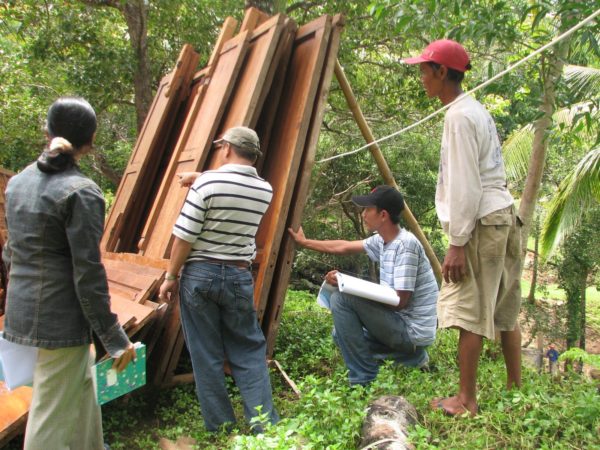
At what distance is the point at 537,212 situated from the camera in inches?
463

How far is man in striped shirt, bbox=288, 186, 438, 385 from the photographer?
3572 mm

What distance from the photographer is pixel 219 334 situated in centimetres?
308

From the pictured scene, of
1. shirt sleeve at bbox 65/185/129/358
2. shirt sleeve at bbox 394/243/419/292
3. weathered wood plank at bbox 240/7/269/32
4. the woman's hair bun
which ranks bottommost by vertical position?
shirt sleeve at bbox 65/185/129/358

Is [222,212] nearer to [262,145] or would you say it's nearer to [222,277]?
[222,277]

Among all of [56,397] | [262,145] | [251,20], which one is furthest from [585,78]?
[56,397]

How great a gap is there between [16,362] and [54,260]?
1.74 ft

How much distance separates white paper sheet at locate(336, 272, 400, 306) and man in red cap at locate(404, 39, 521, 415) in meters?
0.68

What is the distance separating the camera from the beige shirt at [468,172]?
263cm

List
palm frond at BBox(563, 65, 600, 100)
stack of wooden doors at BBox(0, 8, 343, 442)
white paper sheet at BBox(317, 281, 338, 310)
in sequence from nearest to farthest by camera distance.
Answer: stack of wooden doors at BBox(0, 8, 343, 442), white paper sheet at BBox(317, 281, 338, 310), palm frond at BBox(563, 65, 600, 100)

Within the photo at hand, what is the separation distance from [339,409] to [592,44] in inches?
100

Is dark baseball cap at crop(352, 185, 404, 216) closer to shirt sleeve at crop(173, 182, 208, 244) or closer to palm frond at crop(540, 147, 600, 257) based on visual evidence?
shirt sleeve at crop(173, 182, 208, 244)

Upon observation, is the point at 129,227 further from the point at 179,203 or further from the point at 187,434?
the point at 187,434

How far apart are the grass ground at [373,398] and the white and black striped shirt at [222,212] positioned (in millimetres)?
960

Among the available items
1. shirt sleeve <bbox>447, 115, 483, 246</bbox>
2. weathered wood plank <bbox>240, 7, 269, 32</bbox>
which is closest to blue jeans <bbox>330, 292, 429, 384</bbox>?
shirt sleeve <bbox>447, 115, 483, 246</bbox>
